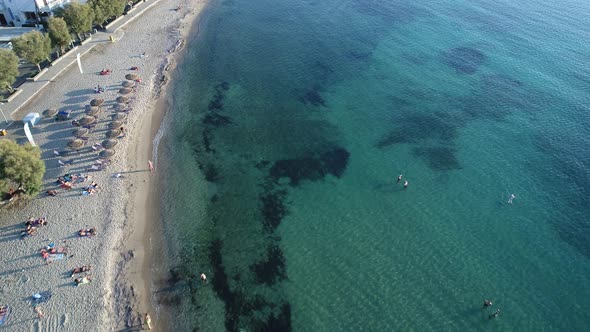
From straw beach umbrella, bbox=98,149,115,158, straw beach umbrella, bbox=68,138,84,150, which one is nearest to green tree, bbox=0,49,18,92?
straw beach umbrella, bbox=68,138,84,150

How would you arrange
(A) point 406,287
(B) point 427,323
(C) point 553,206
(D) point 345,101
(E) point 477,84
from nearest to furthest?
1. (B) point 427,323
2. (A) point 406,287
3. (C) point 553,206
4. (D) point 345,101
5. (E) point 477,84

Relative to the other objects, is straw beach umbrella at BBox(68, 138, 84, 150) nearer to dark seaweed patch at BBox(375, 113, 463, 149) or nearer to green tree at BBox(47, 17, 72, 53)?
green tree at BBox(47, 17, 72, 53)

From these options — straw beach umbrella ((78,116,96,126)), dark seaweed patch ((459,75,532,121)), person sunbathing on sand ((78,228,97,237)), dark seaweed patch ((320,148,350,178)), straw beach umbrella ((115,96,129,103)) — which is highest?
straw beach umbrella ((115,96,129,103))

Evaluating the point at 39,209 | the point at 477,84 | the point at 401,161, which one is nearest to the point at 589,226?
the point at 401,161

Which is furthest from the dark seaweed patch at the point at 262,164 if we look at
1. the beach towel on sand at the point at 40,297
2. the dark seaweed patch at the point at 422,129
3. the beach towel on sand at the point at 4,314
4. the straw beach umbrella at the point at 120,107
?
the beach towel on sand at the point at 4,314

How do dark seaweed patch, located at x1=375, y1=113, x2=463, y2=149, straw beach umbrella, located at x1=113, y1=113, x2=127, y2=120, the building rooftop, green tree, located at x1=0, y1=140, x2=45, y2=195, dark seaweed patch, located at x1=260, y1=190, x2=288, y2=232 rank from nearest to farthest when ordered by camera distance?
green tree, located at x1=0, y1=140, x2=45, y2=195 → dark seaweed patch, located at x1=260, y1=190, x2=288, y2=232 → straw beach umbrella, located at x1=113, y1=113, x2=127, y2=120 → dark seaweed patch, located at x1=375, y1=113, x2=463, y2=149 → the building rooftop

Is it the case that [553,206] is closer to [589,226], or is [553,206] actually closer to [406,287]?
[589,226]

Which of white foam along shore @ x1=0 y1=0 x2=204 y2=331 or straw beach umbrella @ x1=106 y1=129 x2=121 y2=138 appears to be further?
straw beach umbrella @ x1=106 y1=129 x2=121 y2=138
